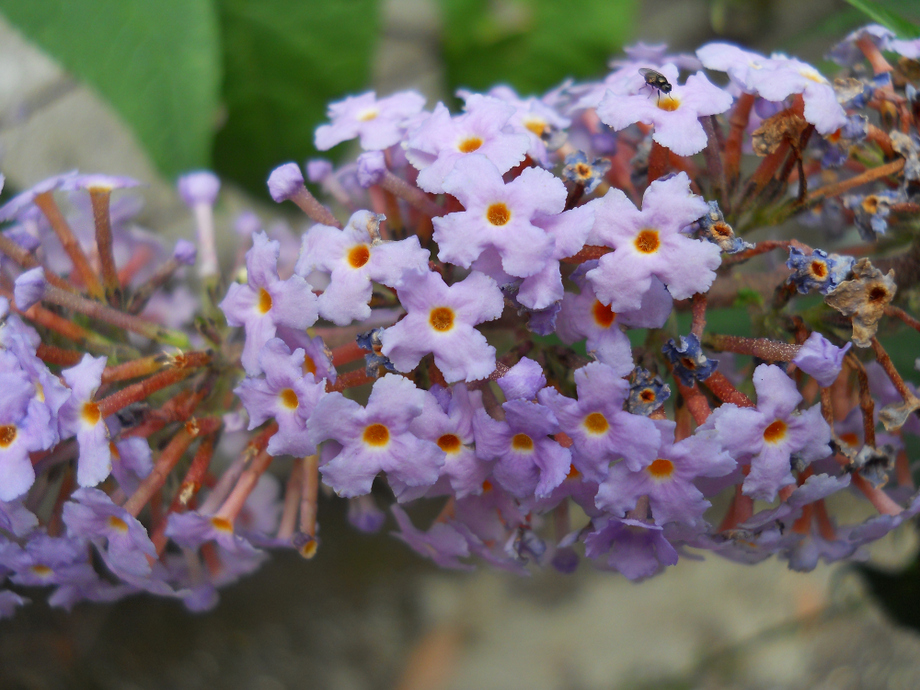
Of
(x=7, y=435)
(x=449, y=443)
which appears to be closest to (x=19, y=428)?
(x=7, y=435)

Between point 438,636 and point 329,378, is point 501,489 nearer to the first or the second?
point 329,378

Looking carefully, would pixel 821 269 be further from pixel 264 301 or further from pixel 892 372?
pixel 264 301

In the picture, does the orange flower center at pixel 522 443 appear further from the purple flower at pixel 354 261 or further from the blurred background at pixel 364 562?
the blurred background at pixel 364 562

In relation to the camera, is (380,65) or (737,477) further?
(380,65)

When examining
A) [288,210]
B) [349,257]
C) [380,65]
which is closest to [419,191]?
[349,257]

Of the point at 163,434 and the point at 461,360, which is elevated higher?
the point at 461,360

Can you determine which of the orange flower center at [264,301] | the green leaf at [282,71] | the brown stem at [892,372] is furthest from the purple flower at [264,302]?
the green leaf at [282,71]
